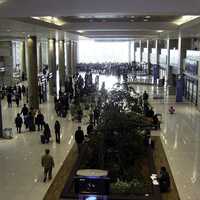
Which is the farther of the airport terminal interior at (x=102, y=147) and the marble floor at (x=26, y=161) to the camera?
the marble floor at (x=26, y=161)

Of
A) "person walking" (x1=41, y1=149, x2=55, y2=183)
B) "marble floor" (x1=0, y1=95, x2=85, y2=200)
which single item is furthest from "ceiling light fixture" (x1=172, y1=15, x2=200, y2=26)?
"person walking" (x1=41, y1=149, x2=55, y2=183)

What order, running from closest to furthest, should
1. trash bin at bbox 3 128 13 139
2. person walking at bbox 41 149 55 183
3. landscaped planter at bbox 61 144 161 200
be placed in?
landscaped planter at bbox 61 144 161 200
person walking at bbox 41 149 55 183
trash bin at bbox 3 128 13 139

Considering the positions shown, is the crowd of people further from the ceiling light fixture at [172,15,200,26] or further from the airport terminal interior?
the ceiling light fixture at [172,15,200,26]

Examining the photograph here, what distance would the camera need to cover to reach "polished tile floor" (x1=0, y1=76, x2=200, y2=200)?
40.8 feet

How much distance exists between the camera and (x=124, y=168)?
43.1 ft

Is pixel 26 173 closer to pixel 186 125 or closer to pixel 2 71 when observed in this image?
pixel 186 125

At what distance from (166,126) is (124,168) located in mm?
9480

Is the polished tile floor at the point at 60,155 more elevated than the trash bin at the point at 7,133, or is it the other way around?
the trash bin at the point at 7,133

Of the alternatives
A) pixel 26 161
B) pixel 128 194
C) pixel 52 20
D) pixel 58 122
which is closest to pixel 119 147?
pixel 128 194

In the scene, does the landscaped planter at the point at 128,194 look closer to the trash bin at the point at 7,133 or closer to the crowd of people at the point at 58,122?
the crowd of people at the point at 58,122

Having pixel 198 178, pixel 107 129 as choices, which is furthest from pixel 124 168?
pixel 198 178

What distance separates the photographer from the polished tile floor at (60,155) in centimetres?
1245

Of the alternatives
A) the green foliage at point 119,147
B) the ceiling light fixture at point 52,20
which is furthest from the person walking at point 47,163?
the ceiling light fixture at point 52,20

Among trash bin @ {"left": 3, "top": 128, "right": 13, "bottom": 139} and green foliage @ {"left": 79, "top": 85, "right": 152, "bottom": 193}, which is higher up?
green foliage @ {"left": 79, "top": 85, "right": 152, "bottom": 193}
